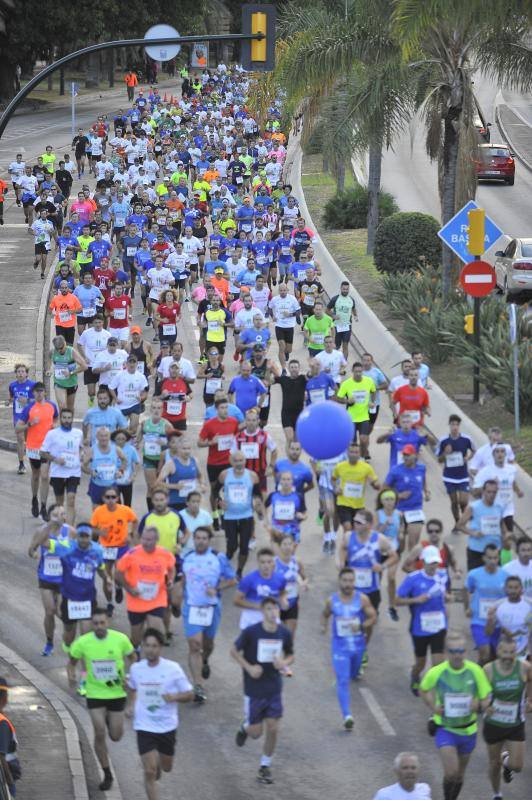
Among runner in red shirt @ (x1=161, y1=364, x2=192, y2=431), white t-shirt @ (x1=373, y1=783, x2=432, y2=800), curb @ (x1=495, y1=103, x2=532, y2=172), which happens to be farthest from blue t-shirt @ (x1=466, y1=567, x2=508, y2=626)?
curb @ (x1=495, y1=103, x2=532, y2=172)

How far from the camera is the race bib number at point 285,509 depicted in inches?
611

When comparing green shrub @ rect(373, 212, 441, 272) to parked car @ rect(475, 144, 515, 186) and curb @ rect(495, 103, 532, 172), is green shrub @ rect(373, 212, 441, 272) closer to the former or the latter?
parked car @ rect(475, 144, 515, 186)

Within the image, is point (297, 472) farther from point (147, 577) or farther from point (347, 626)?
point (347, 626)

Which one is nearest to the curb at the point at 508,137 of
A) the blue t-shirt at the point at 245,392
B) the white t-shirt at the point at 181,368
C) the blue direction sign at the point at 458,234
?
the blue direction sign at the point at 458,234

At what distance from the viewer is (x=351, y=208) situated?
42312mm

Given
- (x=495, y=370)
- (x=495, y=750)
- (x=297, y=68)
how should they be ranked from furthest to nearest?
(x=297, y=68), (x=495, y=370), (x=495, y=750)

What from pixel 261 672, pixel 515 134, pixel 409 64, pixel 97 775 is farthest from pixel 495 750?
pixel 515 134

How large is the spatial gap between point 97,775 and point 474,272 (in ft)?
37.3

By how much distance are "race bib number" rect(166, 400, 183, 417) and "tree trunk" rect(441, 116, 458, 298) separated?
1006 centimetres

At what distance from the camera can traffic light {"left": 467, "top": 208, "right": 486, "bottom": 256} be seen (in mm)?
22297

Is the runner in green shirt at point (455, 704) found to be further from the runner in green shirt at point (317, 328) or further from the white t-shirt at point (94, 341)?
the runner in green shirt at point (317, 328)

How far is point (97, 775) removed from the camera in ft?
41.7

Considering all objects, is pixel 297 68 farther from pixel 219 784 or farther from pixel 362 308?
pixel 219 784

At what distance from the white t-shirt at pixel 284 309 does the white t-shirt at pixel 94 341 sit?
3.41m
